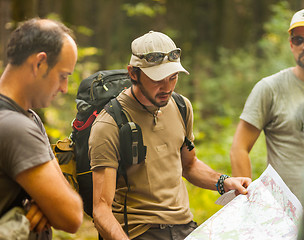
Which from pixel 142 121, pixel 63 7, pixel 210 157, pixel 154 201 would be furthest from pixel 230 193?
pixel 63 7

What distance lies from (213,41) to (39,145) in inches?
681

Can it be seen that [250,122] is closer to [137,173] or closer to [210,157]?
[137,173]

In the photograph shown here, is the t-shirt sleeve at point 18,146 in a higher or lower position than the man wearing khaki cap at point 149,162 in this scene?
higher

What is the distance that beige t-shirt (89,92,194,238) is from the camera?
2861 millimetres

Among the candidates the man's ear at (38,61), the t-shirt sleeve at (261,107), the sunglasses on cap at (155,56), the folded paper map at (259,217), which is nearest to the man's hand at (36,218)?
the man's ear at (38,61)

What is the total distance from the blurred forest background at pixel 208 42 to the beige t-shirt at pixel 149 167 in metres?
6.72

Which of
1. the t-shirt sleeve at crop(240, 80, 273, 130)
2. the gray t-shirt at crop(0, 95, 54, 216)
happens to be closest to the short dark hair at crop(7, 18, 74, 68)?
the gray t-shirt at crop(0, 95, 54, 216)

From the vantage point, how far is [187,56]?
1741 cm

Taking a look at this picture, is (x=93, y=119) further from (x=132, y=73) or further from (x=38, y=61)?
(x=38, y=61)

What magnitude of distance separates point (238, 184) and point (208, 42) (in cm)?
1648

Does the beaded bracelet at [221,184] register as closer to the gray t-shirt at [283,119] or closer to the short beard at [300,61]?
the gray t-shirt at [283,119]

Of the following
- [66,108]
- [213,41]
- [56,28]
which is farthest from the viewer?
[213,41]

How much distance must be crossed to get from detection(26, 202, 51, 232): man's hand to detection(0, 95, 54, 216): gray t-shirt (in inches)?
4.0

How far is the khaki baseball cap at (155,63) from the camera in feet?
9.76
